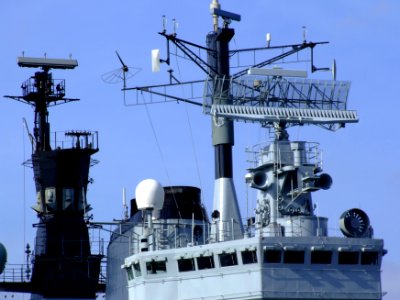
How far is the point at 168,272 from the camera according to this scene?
5372 centimetres

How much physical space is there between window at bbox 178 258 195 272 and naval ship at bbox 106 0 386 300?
0.04 metres

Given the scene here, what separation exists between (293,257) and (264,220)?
9.77 feet

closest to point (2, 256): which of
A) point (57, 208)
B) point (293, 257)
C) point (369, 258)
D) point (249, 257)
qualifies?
point (57, 208)

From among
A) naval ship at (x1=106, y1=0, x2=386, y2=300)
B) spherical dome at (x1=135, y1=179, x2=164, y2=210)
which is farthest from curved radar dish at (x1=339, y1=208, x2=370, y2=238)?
spherical dome at (x1=135, y1=179, x2=164, y2=210)

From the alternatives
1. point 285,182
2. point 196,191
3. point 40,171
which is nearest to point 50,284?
point 40,171

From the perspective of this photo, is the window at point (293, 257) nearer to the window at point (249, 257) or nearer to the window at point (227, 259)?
the window at point (249, 257)

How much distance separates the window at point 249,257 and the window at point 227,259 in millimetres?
451

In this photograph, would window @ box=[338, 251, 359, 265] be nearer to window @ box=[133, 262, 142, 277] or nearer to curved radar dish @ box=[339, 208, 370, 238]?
curved radar dish @ box=[339, 208, 370, 238]

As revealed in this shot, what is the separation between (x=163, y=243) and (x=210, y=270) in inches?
181

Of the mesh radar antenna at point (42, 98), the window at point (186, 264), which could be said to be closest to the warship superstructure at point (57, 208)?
the mesh radar antenna at point (42, 98)

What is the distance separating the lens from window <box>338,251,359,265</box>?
52.2 m

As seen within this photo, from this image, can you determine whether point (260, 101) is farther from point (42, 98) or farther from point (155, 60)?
point (42, 98)

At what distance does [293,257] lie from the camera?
51.6 metres

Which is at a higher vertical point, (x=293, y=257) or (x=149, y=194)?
(x=149, y=194)
